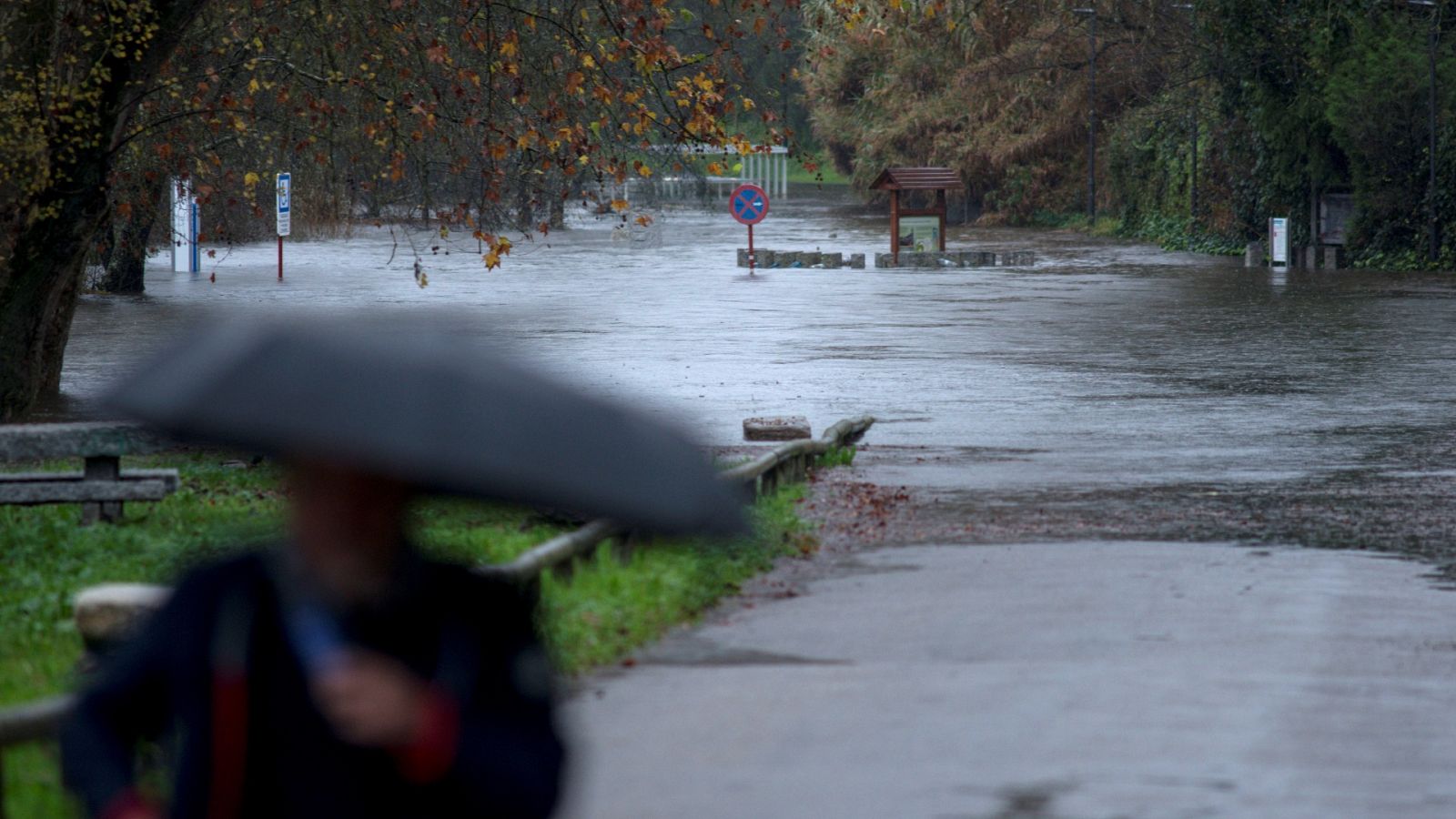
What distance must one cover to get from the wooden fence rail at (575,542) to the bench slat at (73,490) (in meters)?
2.91

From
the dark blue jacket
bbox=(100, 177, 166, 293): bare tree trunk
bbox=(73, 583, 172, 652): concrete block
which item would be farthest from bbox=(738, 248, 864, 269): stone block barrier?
the dark blue jacket

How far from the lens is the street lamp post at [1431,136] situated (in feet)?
133

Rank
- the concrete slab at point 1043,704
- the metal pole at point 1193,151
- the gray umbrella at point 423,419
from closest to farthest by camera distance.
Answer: the gray umbrella at point 423,419, the concrete slab at point 1043,704, the metal pole at point 1193,151

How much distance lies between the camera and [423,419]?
244cm

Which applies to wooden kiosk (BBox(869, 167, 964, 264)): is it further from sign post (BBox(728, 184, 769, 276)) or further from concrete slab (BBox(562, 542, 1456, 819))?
concrete slab (BBox(562, 542, 1456, 819))

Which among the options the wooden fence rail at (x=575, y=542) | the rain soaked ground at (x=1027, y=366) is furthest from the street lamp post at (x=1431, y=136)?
the wooden fence rail at (x=575, y=542)

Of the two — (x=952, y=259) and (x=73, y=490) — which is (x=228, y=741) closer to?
(x=73, y=490)

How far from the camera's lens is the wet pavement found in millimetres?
5516

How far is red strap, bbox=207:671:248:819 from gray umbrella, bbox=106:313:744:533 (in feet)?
1.01

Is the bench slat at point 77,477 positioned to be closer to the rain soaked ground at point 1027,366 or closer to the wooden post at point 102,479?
the wooden post at point 102,479

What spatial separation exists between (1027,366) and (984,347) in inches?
100.0

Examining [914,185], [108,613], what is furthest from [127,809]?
[914,185]

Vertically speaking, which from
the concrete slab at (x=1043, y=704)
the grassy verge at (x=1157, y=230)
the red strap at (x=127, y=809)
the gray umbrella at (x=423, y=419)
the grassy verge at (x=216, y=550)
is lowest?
the concrete slab at (x=1043, y=704)

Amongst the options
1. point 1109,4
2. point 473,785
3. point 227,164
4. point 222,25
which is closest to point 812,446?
point 222,25
